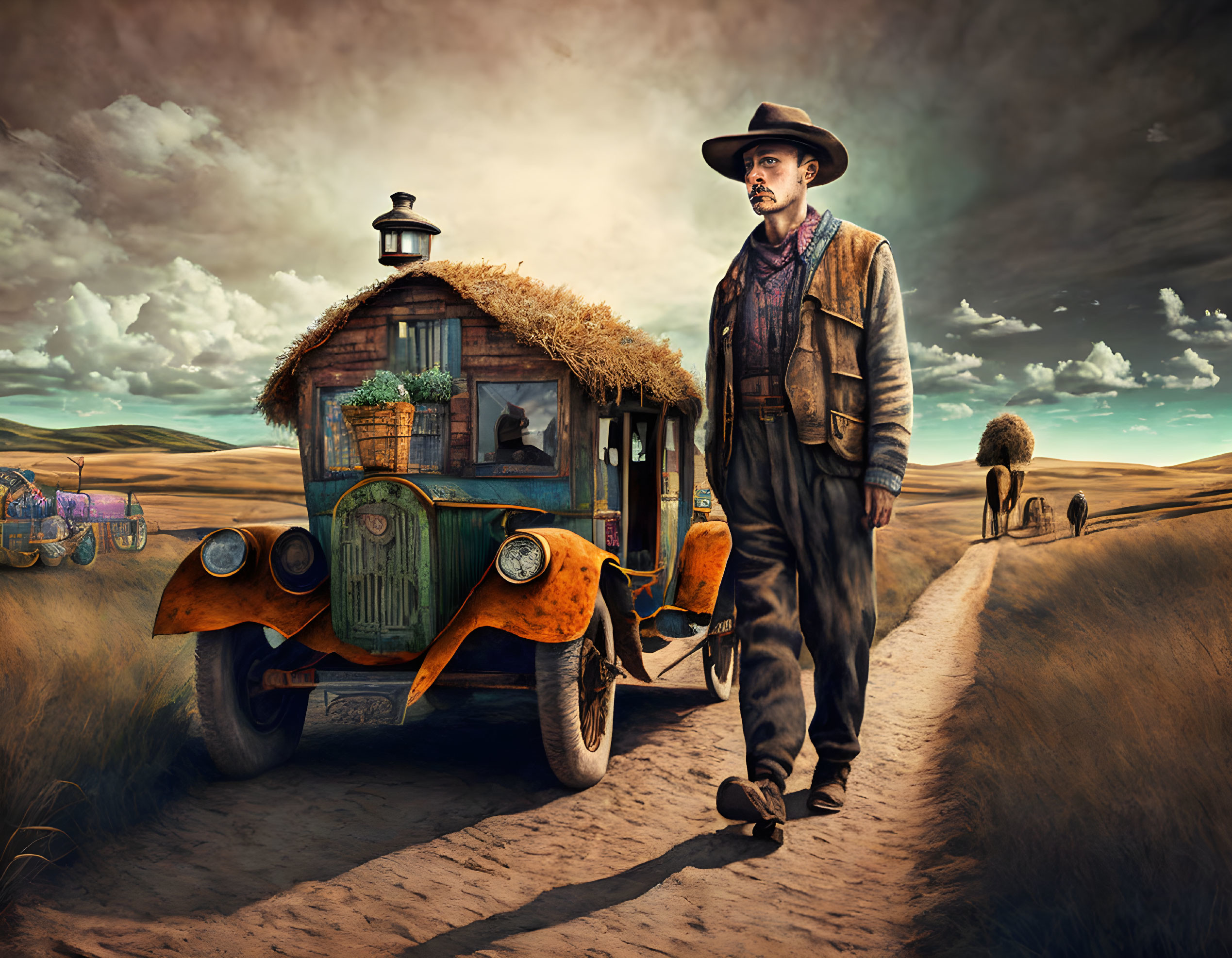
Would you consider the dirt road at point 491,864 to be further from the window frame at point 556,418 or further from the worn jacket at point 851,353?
the window frame at point 556,418

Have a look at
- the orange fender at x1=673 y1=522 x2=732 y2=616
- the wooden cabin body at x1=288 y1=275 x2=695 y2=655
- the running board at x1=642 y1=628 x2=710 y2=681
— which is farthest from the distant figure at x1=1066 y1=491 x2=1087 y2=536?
the wooden cabin body at x1=288 y1=275 x2=695 y2=655

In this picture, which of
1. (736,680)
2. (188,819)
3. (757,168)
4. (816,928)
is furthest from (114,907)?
(736,680)

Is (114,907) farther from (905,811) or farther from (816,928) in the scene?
(905,811)

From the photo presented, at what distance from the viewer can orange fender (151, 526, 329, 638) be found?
3662mm

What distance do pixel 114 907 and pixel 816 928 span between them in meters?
2.20

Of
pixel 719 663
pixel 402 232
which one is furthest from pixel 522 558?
pixel 402 232

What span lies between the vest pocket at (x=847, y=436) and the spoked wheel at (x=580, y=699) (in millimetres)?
1623

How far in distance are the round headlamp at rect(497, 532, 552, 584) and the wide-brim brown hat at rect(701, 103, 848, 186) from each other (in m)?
1.74

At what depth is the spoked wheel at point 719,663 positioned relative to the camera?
552 cm

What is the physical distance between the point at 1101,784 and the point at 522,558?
7.56 ft

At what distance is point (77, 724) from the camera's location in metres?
3.27

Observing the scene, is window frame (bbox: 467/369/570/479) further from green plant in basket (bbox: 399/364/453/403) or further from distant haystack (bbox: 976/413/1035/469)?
distant haystack (bbox: 976/413/1035/469)

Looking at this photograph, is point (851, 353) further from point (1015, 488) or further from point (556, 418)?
point (1015, 488)

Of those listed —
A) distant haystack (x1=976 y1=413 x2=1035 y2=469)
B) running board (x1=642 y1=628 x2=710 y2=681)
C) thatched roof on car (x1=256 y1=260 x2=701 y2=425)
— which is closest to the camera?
thatched roof on car (x1=256 y1=260 x2=701 y2=425)
